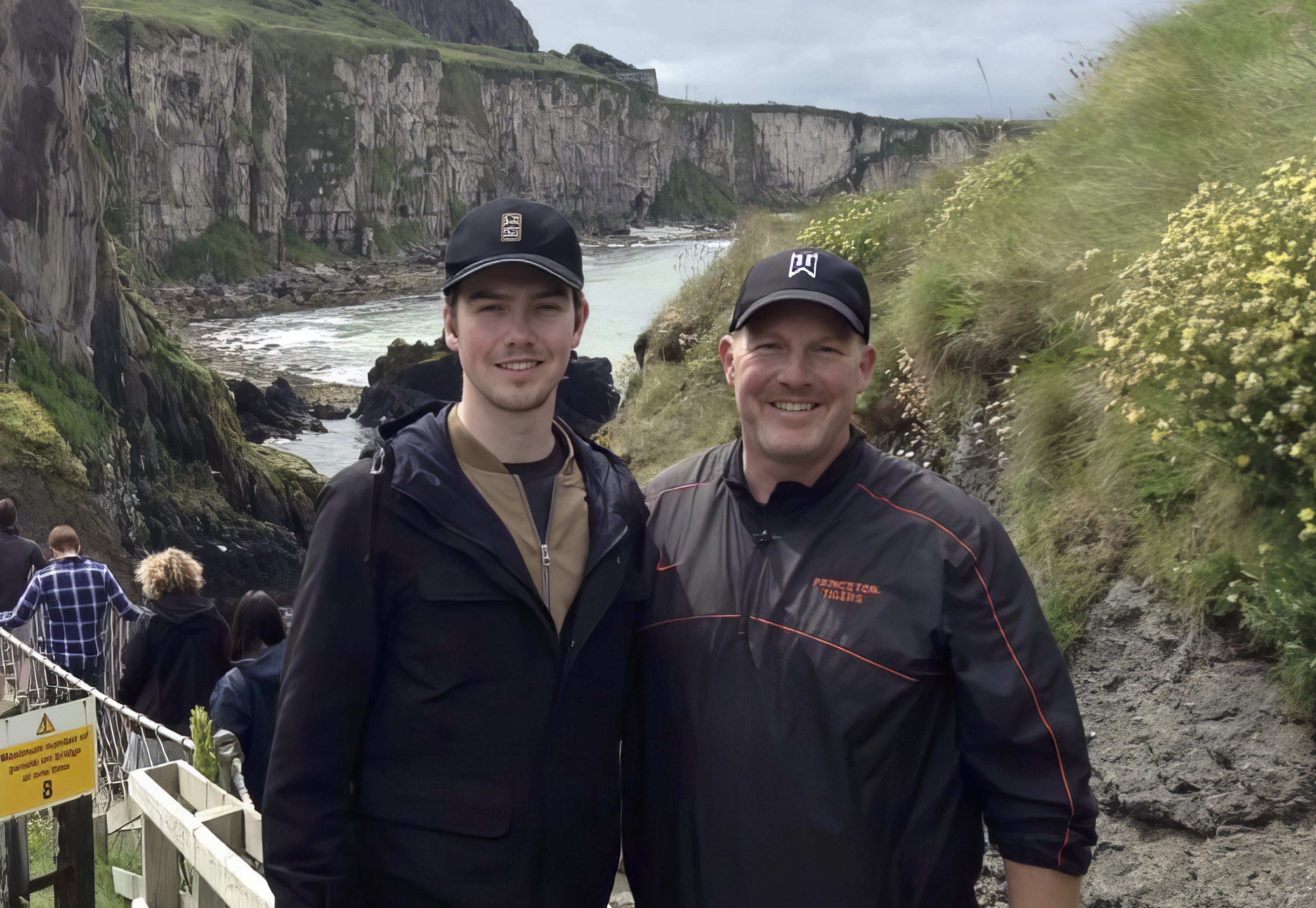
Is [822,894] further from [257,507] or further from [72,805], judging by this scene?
[257,507]

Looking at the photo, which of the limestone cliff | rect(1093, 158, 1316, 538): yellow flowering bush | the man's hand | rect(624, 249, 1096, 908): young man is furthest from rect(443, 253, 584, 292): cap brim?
the limestone cliff

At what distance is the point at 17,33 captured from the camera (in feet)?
77.4

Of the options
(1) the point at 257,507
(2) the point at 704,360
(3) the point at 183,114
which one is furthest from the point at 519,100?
(2) the point at 704,360

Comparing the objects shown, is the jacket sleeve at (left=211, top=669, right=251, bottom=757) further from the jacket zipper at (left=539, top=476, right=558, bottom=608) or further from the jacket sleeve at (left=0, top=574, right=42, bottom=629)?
the jacket zipper at (left=539, top=476, right=558, bottom=608)

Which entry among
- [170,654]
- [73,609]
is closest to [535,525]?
[170,654]

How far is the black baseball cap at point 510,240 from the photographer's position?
2234mm

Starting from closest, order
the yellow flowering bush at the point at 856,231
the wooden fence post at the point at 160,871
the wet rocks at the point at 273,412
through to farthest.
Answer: the wooden fence post at the point at 160,871 < the yellow flowering bush at the point at 856,231 < the wet rocks at the point at 273,412

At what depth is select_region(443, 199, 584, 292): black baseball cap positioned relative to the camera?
2.23m

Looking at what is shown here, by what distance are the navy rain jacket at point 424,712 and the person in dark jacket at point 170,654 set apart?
413 cm

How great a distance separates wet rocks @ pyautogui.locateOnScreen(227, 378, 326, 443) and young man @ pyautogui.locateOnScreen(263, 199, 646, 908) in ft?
153

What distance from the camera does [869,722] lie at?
6.74ft

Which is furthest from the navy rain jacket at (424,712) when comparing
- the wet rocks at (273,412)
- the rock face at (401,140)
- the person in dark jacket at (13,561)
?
the wet rocks at (273,412)

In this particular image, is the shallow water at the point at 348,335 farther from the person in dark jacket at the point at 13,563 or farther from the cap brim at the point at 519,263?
the cap brim at the point at 519,263

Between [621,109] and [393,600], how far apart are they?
145272mm
